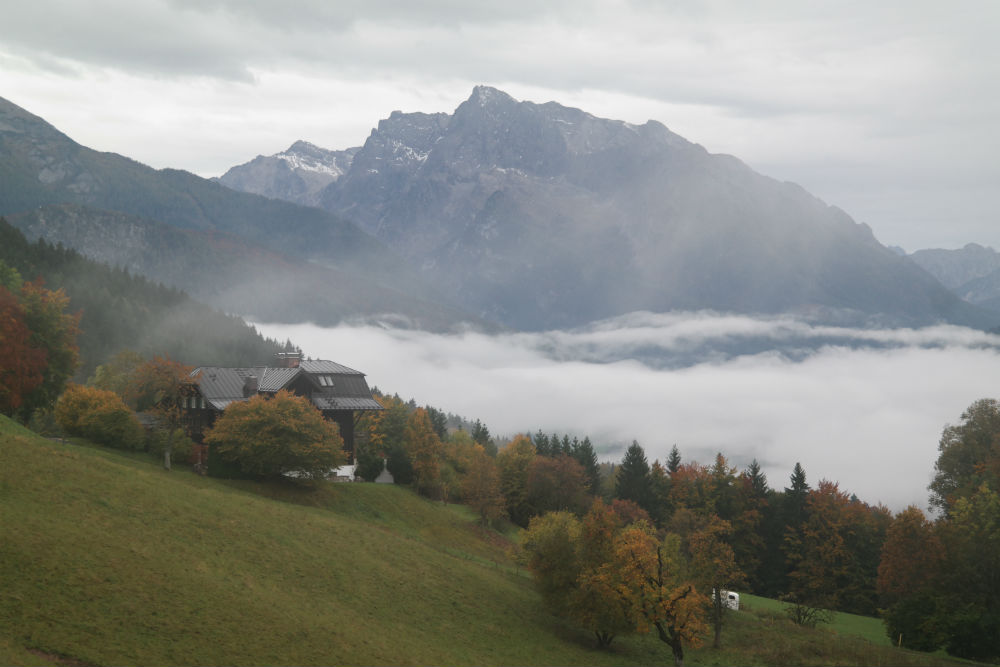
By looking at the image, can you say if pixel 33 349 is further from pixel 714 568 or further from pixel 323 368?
pixel 714 568

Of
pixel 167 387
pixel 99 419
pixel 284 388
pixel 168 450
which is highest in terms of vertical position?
pixel 284 388

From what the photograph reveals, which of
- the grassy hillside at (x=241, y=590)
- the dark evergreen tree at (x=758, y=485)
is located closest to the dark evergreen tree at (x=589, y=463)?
the dark evergreen tree at (x=758, y=485)

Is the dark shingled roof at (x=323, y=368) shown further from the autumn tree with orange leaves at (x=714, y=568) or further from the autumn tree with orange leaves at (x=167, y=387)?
the autumn tree with orange leaves at (x=714, y=568)

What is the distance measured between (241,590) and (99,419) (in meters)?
38.9

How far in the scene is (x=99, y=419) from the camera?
6838cm

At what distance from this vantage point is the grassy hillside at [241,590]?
30391mm

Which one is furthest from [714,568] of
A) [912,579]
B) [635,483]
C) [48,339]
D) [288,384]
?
[635,483]

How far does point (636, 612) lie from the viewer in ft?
160

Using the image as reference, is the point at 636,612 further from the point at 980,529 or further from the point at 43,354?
the point at 43,354

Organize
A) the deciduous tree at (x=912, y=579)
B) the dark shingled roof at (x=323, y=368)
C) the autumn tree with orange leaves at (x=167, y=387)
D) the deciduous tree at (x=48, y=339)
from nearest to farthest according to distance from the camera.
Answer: the deciduous tree at (x=912, y=579), the deciduous tree at (x=48, y=339), the autumn tree with orange leaves at (x=167, y=387), the dark shingled roof at (x=323, y=368)

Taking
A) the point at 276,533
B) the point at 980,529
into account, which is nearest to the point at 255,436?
the point at 276,533

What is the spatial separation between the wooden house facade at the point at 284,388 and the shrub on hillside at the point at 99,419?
659cm

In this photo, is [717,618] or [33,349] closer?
[717,618]

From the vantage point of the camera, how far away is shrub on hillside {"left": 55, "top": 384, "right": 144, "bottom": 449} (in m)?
68.3
